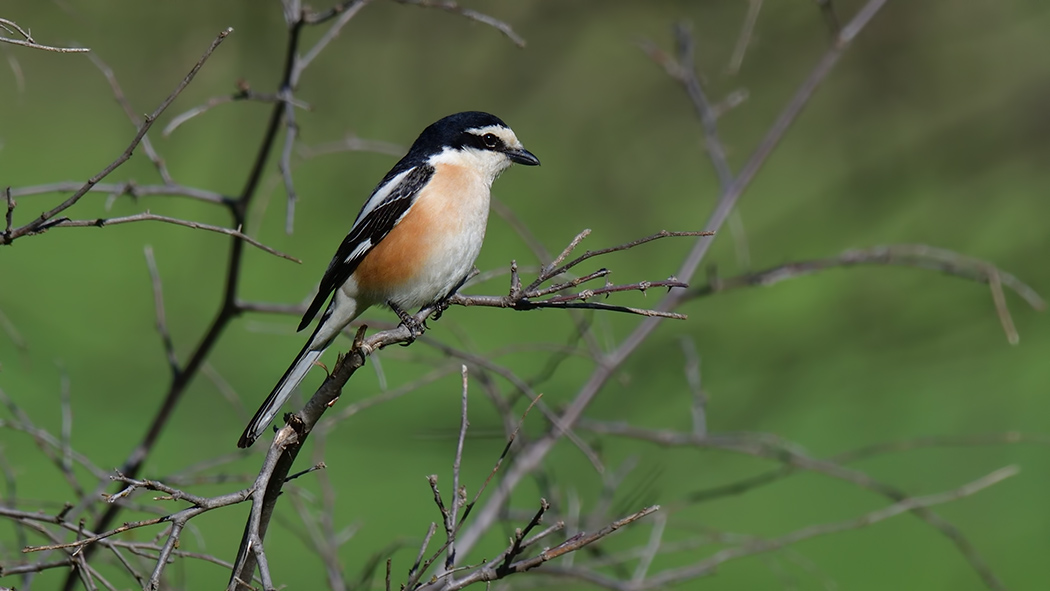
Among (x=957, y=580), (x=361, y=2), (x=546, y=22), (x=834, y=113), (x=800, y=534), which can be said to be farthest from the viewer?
(x=834, y=113)

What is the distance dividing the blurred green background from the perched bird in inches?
80.3

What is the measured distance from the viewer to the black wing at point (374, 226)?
226 cm

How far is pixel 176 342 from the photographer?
4.65m

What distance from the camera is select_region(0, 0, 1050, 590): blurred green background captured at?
14.9ft

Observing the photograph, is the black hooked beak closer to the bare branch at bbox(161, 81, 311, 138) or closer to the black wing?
the black wing

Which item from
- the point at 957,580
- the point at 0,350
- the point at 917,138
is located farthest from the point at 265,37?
the point at 957,580

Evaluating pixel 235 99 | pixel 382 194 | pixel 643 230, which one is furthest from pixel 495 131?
pixel 643 230

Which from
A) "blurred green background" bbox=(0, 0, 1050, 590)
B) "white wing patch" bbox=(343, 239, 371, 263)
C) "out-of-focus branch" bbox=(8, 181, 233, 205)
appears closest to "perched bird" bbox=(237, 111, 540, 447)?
"white wing patch" bbox=(343, 239, 371, 263)

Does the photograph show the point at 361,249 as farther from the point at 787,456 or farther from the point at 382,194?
the point at 787,456

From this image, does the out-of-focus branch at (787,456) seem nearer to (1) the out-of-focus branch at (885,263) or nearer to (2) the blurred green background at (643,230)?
(1) the out-of-focus branch at (885,263)

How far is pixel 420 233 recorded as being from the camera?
7.20ft

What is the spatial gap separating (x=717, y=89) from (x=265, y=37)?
2763mm

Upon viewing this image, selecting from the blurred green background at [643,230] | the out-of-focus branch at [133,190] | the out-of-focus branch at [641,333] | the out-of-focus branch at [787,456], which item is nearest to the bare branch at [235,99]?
the out-of-focus branch at [133,190]

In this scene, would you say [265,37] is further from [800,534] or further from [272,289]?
[800,534]
